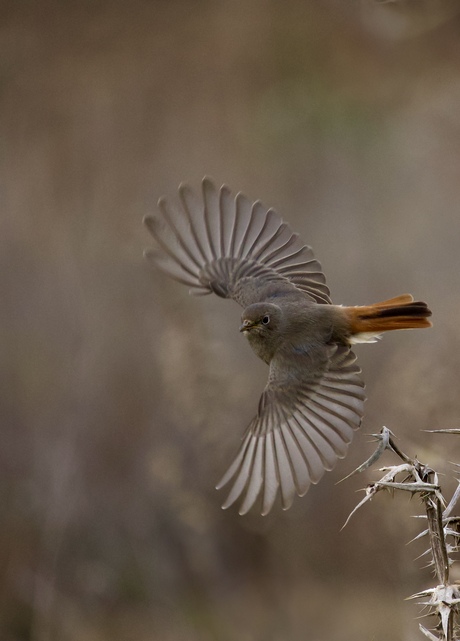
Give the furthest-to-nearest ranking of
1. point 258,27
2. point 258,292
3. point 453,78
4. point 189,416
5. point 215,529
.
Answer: point 258,27
point 453,78
point 215,529
point 189,416
point 258,292

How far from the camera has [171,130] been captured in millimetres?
6945

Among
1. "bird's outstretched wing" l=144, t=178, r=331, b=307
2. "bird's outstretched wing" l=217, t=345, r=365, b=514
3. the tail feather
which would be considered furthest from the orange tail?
"bird's outstretched wing" l=144, t=178, r=331, b=307

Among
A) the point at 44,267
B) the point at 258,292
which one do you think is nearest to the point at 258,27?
the point at 44,267

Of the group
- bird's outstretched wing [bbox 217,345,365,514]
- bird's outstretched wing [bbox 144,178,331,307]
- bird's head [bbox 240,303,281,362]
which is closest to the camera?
bird's outstretched wing [bbox 217,345,365,514]

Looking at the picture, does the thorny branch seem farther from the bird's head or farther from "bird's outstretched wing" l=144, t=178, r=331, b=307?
"bird's outstretched wing" l=144, t=178, r=331, b=307

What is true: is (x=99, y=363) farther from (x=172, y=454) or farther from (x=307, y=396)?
(x=307, y=396)

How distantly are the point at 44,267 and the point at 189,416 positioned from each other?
220 cm

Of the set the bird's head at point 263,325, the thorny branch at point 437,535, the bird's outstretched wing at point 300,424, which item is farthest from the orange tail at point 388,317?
the thorny branch at point 437,535

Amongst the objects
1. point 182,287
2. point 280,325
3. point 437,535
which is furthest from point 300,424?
point 182,287

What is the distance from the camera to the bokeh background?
497 centimetres

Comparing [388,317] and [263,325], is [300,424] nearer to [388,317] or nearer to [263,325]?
[263,325]

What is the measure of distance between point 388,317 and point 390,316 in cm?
1

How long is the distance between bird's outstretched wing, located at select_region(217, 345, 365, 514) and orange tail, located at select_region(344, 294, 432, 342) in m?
0.12

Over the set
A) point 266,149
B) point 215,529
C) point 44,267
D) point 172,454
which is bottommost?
point 215,529
